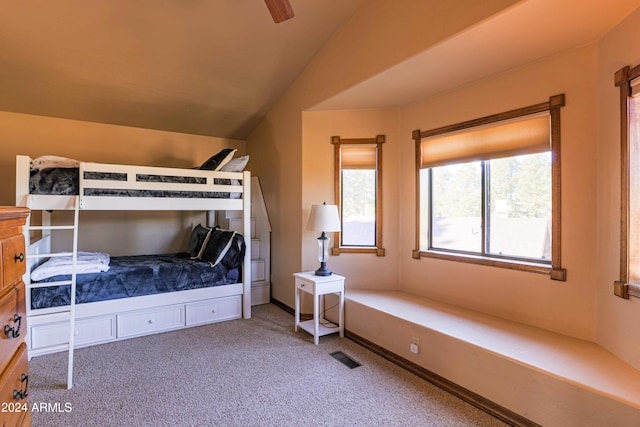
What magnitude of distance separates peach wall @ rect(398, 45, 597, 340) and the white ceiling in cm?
14

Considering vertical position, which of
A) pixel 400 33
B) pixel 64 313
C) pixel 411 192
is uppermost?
pixel 400 33

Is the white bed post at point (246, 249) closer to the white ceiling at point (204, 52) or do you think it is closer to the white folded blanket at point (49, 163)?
the white ceiling at point (204, 52)

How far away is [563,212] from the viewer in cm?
231

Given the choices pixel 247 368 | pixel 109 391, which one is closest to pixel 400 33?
pixel 247 368

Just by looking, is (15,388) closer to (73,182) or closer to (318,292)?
(318,292)

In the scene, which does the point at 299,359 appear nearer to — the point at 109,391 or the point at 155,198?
the point at 109,391

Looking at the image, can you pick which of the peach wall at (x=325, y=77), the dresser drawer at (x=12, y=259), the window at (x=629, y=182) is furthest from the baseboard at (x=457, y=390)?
the dresser drawer at (x=12, y=259)

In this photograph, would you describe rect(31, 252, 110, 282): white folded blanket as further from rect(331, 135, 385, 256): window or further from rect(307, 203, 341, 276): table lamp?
rect(331, 135, 385, 256): window

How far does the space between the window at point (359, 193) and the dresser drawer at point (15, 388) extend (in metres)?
2.76

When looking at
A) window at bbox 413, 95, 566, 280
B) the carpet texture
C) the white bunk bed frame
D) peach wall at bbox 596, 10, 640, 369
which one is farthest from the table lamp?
peach wall at bbox 596, 10, 640, 369

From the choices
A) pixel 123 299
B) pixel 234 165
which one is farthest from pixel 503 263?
pixel 123 299

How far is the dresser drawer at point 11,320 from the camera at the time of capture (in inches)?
38.9

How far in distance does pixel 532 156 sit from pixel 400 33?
1.45 meters

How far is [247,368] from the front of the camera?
257cm
